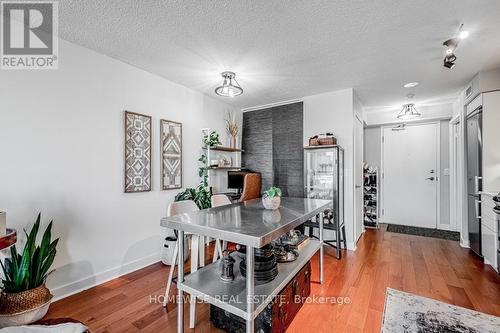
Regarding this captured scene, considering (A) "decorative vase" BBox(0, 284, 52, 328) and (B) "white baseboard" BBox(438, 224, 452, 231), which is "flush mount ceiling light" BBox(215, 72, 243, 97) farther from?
(B) "white baseboard" BBox(438, 224, 452, 231)

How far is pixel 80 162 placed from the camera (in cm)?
230

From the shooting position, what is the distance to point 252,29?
2033 mm

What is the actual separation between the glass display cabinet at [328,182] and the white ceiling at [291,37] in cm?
107

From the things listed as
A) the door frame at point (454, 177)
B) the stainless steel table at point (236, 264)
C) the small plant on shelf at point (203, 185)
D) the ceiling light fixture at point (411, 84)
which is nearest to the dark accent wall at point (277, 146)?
the small plant on shelf at point (203, 185)

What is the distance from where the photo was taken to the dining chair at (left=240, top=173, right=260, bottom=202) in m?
3.50

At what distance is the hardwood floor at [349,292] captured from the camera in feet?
5.88

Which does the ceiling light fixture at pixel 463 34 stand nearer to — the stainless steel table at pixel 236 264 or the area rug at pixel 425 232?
the stainless steel table at pixel 236 264

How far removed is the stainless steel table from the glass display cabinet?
5.10ft

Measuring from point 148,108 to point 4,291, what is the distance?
7.09 ft

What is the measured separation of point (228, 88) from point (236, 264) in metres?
2.02

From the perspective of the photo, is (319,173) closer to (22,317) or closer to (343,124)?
(343,124)

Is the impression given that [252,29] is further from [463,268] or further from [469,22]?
[463,268]

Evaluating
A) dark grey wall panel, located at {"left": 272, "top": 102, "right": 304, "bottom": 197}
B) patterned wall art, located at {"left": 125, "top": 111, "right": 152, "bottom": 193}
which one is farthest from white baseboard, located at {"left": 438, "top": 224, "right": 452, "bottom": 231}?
patterned wall art, located at {"left": 125, "top": 111, "right": 152, "bottom": 193}

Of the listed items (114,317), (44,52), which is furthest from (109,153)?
(114,317)
